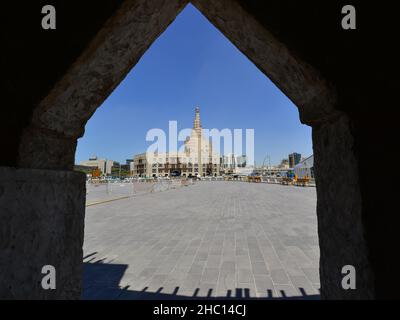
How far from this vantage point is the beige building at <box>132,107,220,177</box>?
105688 millimetres

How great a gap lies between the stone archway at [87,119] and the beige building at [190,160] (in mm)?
98809

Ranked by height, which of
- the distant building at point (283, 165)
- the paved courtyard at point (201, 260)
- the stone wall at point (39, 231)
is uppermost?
the distant building at point (283, 165)

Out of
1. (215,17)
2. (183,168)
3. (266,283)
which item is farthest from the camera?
(183,168)

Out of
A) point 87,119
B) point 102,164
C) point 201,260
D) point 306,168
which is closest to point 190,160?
point 102,164

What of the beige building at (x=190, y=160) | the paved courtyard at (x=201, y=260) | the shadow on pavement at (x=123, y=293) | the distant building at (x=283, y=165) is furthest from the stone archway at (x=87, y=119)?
the distant building at (x=283, y=165)

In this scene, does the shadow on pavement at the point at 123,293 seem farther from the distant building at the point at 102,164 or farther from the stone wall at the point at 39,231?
the distant building at the point at 102,164

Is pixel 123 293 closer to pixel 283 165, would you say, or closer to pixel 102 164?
pixel 102 164

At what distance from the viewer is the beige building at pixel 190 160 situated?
347 feet

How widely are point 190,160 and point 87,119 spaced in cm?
10707

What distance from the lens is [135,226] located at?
7703mm
